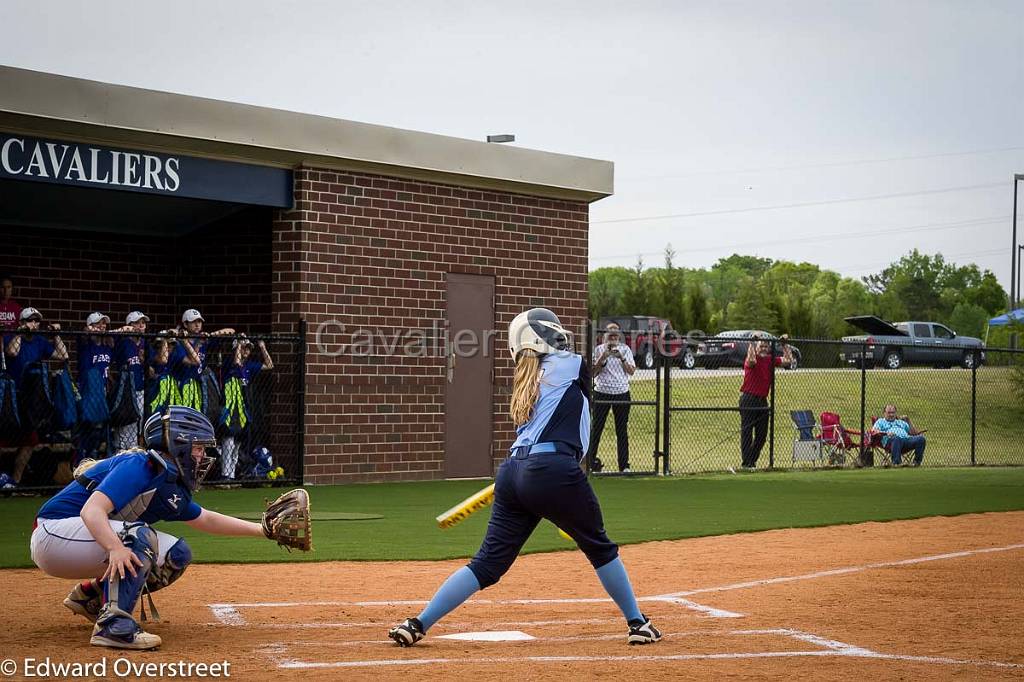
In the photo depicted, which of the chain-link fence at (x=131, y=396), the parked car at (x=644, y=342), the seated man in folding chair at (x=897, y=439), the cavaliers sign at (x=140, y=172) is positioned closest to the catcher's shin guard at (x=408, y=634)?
the chain-link fence at (x=131, y=396)

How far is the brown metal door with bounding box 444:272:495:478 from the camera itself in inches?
807

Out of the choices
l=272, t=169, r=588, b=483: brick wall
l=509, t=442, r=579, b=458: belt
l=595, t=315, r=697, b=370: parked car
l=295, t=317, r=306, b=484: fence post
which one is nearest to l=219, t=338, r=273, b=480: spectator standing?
l=295, t=317, r=306, b=484: fence post

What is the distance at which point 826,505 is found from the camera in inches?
637

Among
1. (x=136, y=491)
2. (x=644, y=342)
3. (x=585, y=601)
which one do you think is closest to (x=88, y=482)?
(x=136, y=491)

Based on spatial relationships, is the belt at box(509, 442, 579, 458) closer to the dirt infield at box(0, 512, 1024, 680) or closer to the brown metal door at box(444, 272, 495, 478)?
the dirt infield at box(0, 512, 1024, 680)

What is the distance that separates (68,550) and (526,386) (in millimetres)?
2592

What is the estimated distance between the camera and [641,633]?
23.5 feet

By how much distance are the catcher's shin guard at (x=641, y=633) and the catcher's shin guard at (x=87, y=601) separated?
292cm

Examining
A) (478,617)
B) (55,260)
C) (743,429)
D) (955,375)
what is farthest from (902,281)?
(478,617)

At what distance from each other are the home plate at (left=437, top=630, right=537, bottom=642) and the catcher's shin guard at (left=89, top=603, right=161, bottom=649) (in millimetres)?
1671

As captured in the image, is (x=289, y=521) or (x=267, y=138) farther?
(x=267, y=138)

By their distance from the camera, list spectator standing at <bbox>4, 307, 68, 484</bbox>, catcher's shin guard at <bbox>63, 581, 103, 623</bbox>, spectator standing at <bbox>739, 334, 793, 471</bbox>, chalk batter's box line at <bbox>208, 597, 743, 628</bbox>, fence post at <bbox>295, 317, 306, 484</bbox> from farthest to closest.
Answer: spectator standing at <bbox>739, 334, 793, 471</bbox> → fence post at <bbox>295, 317, 306, 484</bbox> → spectator standing at <bbox>4, 307, 68, 484</bbox> → chalk batter's box line at <bbox>208, 597, 743, 628</bbox> → catcher's shin guard at <bbox>63, 581, 103, 623</bbox>

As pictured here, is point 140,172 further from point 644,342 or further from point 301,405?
point 644,342

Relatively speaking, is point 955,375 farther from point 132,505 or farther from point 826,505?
point 132,505
